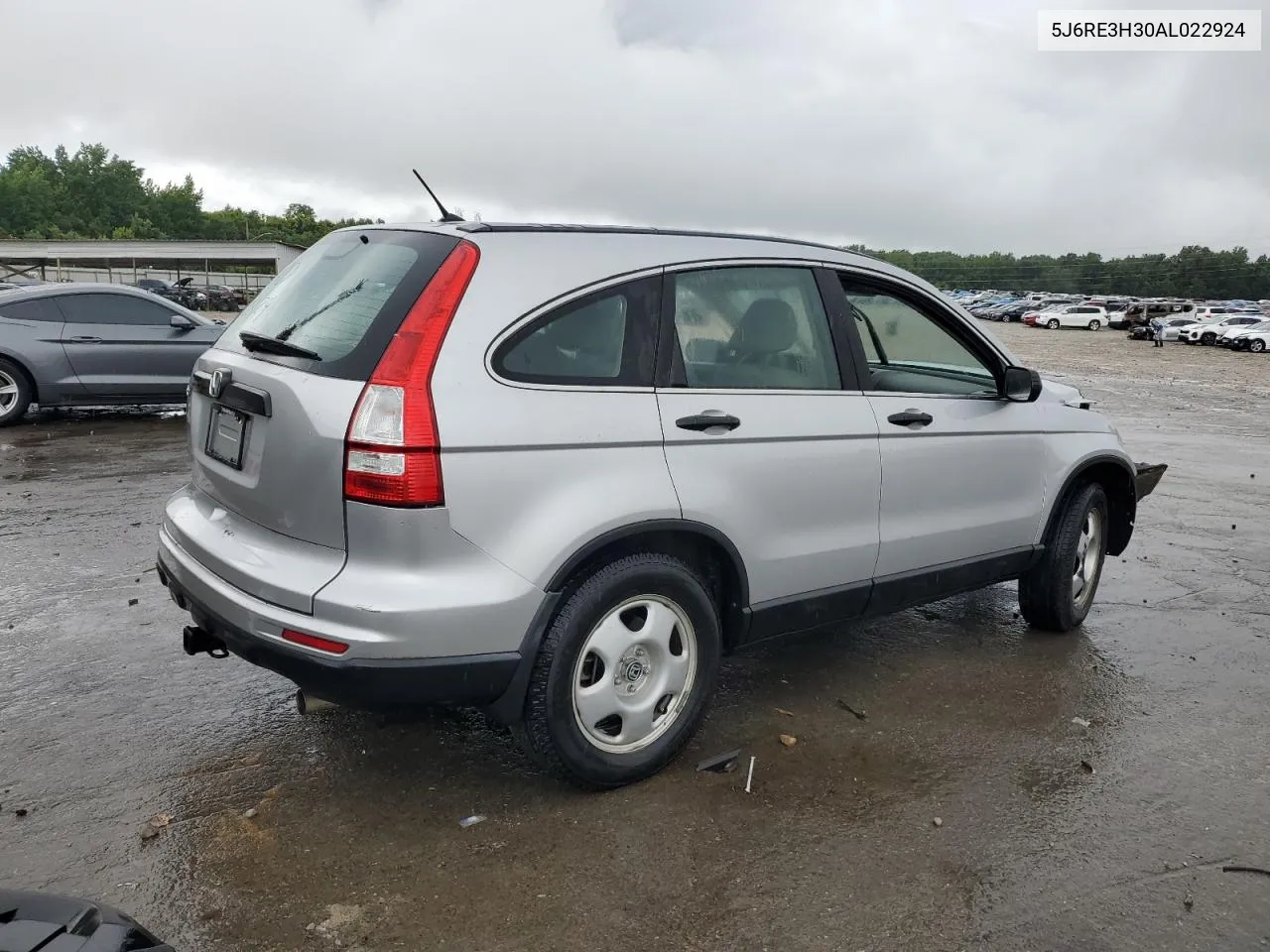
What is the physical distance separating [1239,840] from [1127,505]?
8.22 feet

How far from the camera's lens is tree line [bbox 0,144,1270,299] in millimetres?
116188

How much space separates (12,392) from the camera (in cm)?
1070

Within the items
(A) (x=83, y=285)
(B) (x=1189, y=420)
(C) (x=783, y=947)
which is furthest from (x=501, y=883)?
(B) (x=1189, y=420)

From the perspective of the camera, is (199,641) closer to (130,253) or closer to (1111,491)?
(1111,491)

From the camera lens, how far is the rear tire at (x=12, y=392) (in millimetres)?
10617

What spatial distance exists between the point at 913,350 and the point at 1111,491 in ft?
5.07

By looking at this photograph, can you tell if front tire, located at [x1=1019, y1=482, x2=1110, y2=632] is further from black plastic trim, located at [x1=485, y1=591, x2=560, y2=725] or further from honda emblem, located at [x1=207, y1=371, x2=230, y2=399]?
honda emblem, located at [x1=207, y1=371, x2=230, y2=399]

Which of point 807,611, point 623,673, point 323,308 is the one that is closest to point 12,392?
point 323,308

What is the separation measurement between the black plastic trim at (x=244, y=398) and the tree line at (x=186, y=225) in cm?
11378

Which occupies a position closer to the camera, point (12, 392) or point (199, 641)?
point (199, 641)

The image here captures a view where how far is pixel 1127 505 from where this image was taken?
5.43m

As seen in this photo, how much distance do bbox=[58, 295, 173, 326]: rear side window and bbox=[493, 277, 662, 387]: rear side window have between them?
9.46m

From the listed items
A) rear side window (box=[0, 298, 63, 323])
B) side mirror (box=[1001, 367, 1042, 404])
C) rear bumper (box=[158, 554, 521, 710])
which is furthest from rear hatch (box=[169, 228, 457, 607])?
rear side window (box=[0, 298, 63, 323])

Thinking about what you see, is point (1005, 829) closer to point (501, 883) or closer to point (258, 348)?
point (501, 883)
